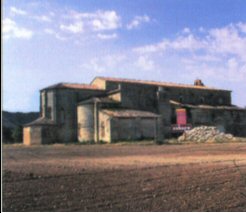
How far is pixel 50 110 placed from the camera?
47031 mm

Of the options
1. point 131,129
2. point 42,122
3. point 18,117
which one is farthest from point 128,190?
point 18,117

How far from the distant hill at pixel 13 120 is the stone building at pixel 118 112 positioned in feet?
17.2

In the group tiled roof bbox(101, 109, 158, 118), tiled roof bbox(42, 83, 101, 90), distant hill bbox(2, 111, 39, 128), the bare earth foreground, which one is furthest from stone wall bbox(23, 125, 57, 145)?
the bare earth foreground

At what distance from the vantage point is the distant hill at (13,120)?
50.7m

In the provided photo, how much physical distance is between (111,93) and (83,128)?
4.84m

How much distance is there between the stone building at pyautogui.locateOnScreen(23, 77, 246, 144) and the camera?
42.4m

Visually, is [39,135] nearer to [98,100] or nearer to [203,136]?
[98,100]

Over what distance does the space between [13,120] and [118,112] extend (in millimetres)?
18312

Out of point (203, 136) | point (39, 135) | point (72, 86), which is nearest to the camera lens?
point (203, 136)

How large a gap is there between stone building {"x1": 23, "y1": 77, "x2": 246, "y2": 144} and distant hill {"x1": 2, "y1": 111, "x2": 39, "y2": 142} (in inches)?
206

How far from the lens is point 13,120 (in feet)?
183

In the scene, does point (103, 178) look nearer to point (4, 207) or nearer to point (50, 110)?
point (4, 207)

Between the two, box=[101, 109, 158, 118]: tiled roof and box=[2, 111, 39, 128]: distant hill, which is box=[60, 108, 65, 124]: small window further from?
box=[2, 111, 39, 128]: distant hill

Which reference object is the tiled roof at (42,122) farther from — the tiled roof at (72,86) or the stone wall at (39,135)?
the tiled roof at (72,86)
